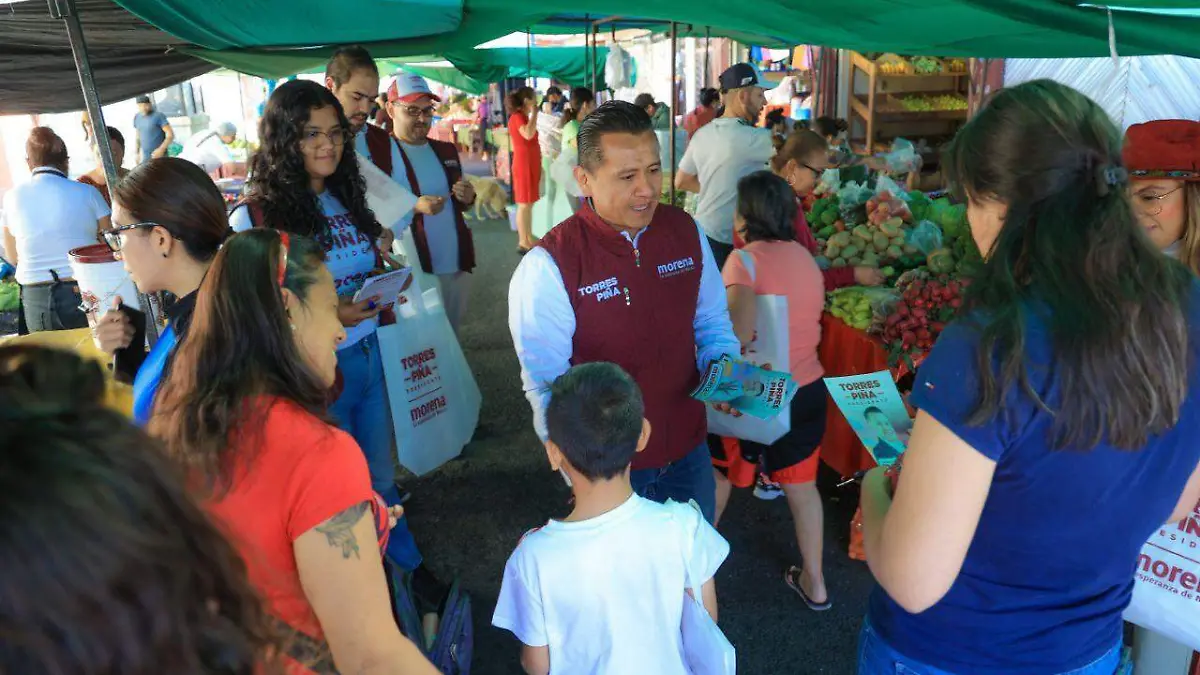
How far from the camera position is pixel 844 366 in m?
3.81

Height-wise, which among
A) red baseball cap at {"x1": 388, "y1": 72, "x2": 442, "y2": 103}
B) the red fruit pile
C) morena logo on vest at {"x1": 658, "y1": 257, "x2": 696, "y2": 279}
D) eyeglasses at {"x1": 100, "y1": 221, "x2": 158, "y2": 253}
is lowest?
the red fruit pile

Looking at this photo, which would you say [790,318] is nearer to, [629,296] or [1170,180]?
[629,296]

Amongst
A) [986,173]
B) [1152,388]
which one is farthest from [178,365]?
[1152,388]

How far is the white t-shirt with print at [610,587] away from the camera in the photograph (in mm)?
1590

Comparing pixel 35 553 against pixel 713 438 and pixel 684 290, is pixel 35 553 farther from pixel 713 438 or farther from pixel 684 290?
pixel 713 438

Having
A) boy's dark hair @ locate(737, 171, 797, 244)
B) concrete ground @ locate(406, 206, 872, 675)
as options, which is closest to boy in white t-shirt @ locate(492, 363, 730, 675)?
concrete ground @ locate(406, 206, 872, 675)

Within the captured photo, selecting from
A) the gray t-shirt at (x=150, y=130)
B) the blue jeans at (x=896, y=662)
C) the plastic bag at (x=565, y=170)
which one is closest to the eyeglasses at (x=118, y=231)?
the blue jeans at (x=896, y=662)

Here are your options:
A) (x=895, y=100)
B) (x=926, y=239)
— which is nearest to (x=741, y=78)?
(x=926, y=239)

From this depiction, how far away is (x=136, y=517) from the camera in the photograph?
1.91 ft

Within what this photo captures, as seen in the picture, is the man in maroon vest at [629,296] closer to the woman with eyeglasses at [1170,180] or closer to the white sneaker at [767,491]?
the woman with eyeglasses at [1170,180]

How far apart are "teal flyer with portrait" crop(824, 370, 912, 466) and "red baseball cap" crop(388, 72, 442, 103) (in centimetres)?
314

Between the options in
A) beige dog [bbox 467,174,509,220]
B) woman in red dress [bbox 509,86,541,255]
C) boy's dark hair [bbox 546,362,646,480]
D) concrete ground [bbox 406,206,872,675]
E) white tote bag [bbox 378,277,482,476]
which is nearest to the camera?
boy's dark hair [bbox 546,362,646,480]

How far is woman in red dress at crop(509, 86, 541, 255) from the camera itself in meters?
9.77

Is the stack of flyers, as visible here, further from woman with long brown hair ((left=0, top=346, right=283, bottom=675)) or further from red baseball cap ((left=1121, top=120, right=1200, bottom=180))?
woman with long brown hair ((left=0, top=346, right=283, bottom=675))
